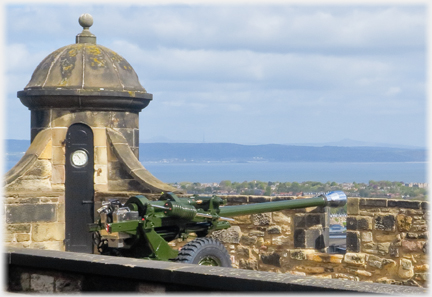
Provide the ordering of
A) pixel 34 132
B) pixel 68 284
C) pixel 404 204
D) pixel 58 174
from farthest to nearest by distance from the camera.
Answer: pixel 34 132
pixel 58 174
pixel 404 204
pixel 68 284

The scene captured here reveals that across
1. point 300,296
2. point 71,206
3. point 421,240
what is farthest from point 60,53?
point 300,296

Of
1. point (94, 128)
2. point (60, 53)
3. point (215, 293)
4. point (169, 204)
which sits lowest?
point (215, 293)

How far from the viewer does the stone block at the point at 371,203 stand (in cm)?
738

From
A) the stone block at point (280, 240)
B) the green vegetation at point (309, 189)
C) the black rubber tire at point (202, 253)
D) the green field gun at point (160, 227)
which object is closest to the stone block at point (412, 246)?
the stone block at point (280, 240)

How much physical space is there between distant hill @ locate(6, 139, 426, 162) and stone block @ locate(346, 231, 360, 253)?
2048 cm

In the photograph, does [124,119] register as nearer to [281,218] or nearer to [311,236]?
[281,218]

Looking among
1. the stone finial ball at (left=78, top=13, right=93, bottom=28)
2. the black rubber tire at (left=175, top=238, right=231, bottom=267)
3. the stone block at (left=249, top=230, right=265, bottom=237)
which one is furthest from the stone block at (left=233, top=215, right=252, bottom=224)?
the stone finial ball at (left=78, top=13, right=93, bottom=28)

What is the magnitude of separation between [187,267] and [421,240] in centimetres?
352

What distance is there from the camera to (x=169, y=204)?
221 inches

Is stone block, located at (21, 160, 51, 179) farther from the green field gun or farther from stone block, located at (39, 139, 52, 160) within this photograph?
the green field gun

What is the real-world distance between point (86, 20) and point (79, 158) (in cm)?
166

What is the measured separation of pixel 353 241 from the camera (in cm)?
751

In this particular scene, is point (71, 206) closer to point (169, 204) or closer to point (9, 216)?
point (9, 216)

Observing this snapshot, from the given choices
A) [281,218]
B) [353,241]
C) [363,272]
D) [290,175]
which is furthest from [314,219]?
[290,175]
